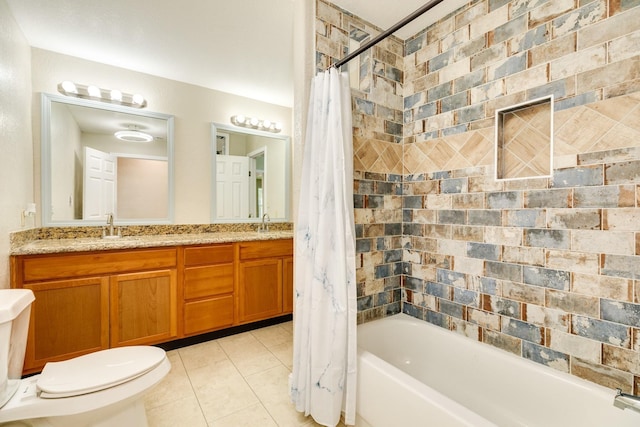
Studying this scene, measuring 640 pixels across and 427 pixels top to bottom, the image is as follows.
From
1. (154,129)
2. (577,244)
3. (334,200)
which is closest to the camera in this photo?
(577,244)

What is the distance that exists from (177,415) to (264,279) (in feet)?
4.20

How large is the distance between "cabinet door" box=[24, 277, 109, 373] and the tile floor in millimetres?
584

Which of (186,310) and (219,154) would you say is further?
(219,154)

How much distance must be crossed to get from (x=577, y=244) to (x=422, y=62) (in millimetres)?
1458

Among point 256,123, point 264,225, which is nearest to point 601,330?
point 264,225

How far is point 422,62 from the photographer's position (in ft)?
6.38

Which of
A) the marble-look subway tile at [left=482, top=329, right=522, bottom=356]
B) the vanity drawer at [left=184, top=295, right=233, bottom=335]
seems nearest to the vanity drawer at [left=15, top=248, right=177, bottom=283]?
the vanity drawer at [left=184, top=295, right=233, bottom=335]

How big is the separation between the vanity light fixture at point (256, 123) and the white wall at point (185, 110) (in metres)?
0.09

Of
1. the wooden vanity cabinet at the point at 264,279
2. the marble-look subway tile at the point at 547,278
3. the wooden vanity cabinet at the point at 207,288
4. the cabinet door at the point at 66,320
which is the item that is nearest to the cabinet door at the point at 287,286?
the wooden vanity cabinet at the point at 264,279

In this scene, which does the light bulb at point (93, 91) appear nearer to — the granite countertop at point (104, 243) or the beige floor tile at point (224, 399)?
the granite countertop at point (104, 243)

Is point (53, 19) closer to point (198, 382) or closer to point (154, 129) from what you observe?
point (154, 129)

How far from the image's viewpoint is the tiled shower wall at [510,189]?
3.84 feet

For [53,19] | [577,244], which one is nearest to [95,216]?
[53,19]

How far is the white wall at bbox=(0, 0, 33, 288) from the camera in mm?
1691
